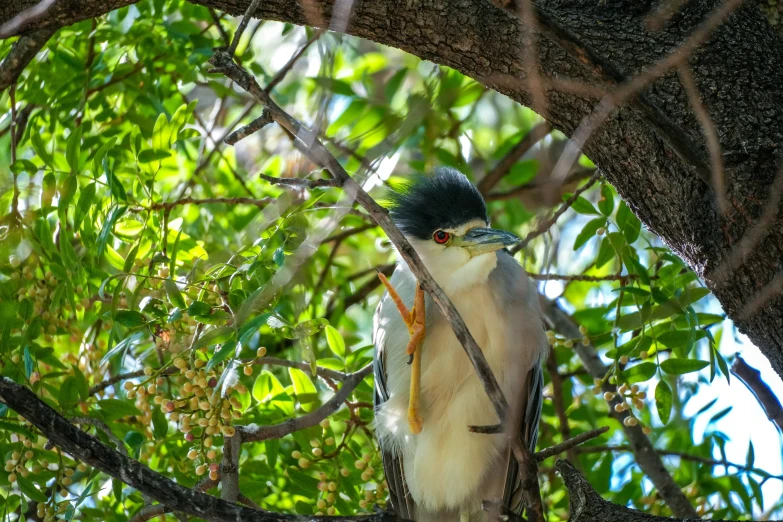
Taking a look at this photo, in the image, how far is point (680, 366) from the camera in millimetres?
2508

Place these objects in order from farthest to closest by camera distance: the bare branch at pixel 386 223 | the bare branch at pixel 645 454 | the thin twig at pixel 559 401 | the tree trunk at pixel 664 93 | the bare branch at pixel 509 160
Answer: the bare branch at pixel 509 160, the thin twig at pixel 559 401, the bare branch at pixel 645 454, the tree trunk at pixel 664 93, the bare branch at pixel 386 223

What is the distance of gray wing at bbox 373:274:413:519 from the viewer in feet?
9.62

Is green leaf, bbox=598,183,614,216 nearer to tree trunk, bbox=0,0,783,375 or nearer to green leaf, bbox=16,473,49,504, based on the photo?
tree trunk, bbox=0,0,783,375

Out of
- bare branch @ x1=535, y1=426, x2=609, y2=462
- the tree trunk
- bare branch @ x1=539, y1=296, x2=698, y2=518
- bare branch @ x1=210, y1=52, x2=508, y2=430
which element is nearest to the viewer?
bare branch @ x1=535, y1=426, x2=609, y2=462

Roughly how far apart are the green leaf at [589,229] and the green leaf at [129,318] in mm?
1415

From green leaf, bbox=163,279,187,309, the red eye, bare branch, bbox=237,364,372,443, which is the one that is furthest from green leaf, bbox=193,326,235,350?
the red eye

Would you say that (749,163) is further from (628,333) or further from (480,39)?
(628,333)

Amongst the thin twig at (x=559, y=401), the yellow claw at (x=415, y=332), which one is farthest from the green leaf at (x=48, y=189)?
the thin twig at (x=559, y=401)

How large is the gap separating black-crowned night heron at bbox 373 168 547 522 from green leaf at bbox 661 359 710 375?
45cm

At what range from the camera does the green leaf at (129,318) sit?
86.5 inches

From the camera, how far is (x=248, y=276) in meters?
2.19

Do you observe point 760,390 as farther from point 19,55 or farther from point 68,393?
point 19,55

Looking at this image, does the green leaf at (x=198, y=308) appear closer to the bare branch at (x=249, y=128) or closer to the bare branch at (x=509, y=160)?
the bare branch at (x=249, y=128)

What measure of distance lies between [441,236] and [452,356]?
0.42 metres
